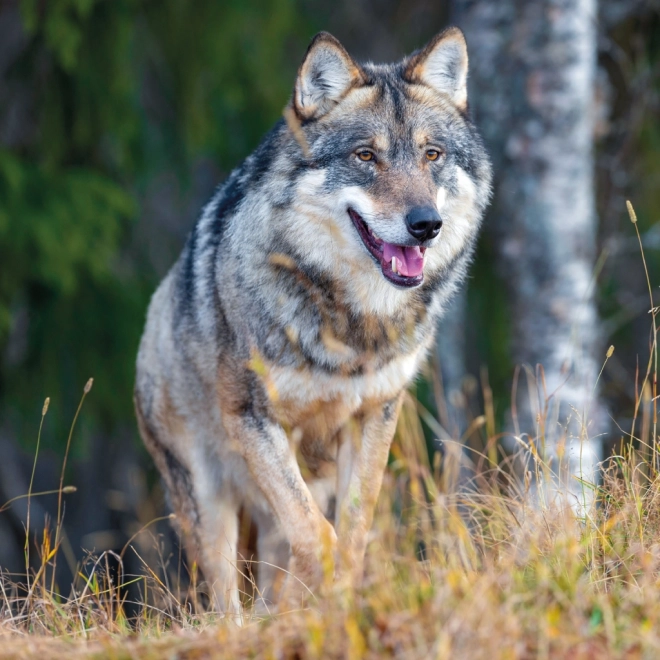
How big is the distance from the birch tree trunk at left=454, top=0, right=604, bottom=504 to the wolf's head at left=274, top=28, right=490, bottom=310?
9.15 feet

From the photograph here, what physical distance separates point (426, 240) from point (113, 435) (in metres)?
6.24

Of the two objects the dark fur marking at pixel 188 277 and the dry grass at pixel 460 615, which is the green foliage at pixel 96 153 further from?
the dry grass at pixel 460 615

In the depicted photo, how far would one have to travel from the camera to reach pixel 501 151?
7.08m

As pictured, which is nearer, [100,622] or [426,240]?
[100,622]

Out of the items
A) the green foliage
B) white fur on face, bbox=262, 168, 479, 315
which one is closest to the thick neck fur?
white fur on face, bbox=262, 168, 479, 315

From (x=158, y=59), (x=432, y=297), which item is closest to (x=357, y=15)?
(x=158, y=59)

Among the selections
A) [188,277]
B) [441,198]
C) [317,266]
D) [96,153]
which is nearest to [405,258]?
[441,198]

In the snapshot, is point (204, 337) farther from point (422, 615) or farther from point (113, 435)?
point (113, 435)

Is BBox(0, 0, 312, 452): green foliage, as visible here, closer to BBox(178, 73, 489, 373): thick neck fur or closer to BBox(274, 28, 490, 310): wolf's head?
BBox(178, 73, 489, 373): thick neck fur

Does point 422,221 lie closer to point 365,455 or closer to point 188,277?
point 365,455

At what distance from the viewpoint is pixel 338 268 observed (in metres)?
3.98

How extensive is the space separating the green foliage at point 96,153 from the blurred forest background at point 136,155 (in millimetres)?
15

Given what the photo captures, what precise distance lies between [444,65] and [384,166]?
28.9 inches

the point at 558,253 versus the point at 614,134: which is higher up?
the point at 614,134
